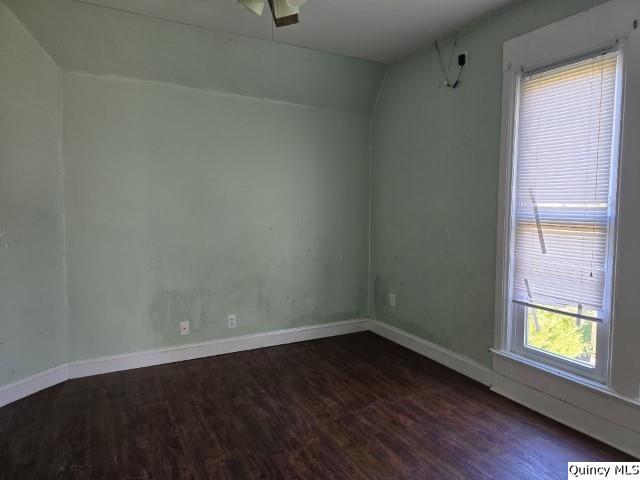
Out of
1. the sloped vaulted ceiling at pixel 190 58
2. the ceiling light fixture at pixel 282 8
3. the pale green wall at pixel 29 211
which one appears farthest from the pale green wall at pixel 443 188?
the pale green wall at pixel 29 211

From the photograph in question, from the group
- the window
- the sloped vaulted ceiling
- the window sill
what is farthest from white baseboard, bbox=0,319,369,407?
the sloped vaulted ceiling

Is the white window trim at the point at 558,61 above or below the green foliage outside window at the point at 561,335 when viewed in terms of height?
above

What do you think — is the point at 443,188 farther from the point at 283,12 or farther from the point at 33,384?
the point at 33,384

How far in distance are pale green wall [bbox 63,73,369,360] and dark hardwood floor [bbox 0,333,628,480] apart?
542mm

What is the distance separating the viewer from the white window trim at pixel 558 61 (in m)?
2.00

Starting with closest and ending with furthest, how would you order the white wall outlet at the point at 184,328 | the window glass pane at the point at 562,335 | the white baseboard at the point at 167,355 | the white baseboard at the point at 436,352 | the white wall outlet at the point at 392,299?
the window glass pane at the point at 562,335
the white baseboard at the point at 167,355
the white baseboard at the point at 436,352
the white wall outlet at the point at 184,328
the white wall outlet at the point at 392,299

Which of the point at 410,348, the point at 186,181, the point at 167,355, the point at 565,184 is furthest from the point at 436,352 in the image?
the point at 186,181

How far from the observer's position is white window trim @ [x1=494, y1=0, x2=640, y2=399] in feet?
6.56

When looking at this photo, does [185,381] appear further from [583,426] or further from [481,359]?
[583,426]

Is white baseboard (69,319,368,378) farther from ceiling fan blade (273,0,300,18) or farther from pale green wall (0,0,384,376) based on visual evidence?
ceiling fan blade (273,0,300,18)

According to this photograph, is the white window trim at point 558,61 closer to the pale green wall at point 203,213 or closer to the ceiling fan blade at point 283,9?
the ceiling fan blade at point 283,9

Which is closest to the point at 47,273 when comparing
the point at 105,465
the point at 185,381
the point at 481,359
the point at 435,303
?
the point at 185,381

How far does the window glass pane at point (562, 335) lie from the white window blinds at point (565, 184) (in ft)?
0.24

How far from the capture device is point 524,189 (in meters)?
2.55
